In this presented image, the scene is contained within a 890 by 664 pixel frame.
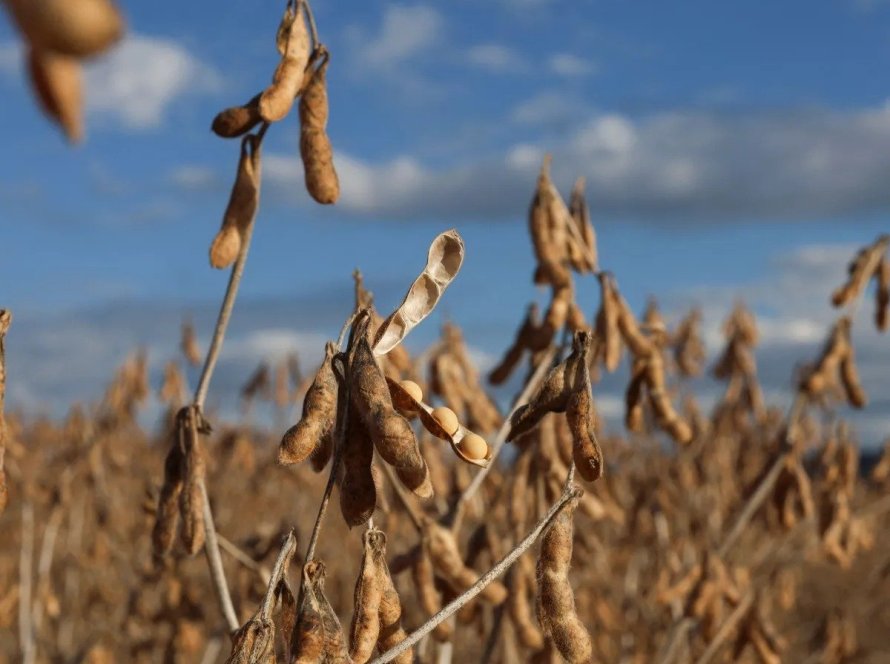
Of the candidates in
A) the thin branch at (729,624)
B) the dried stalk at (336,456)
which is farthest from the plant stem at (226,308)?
the thin branch at (729,624)

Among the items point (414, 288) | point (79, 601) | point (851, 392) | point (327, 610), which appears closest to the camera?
point (327, 610)

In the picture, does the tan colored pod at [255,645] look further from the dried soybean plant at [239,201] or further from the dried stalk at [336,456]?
the dried soybean plant at [239,201]

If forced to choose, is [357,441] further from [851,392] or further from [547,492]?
[851,392]

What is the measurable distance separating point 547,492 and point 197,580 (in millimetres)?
5433

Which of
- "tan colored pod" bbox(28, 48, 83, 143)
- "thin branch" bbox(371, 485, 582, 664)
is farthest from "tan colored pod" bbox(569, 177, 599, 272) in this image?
"tan colored pod" bbox(28, 48, 83, 143)

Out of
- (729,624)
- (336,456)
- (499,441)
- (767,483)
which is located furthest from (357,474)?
(767,483)

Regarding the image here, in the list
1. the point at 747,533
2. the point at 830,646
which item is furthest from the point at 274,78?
the point at 747,533

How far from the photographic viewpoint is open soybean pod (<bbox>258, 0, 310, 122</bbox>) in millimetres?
1852

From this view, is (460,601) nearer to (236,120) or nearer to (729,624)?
(236,120)

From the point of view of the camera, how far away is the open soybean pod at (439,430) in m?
1.48

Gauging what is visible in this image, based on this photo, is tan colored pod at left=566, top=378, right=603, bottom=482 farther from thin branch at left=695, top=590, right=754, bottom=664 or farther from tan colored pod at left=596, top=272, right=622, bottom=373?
thin branch at left=695, top=590, right=754, bottom=664

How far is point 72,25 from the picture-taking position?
19.8 inches

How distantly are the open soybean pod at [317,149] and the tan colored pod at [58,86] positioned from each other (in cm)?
127

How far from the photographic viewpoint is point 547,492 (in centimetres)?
288
